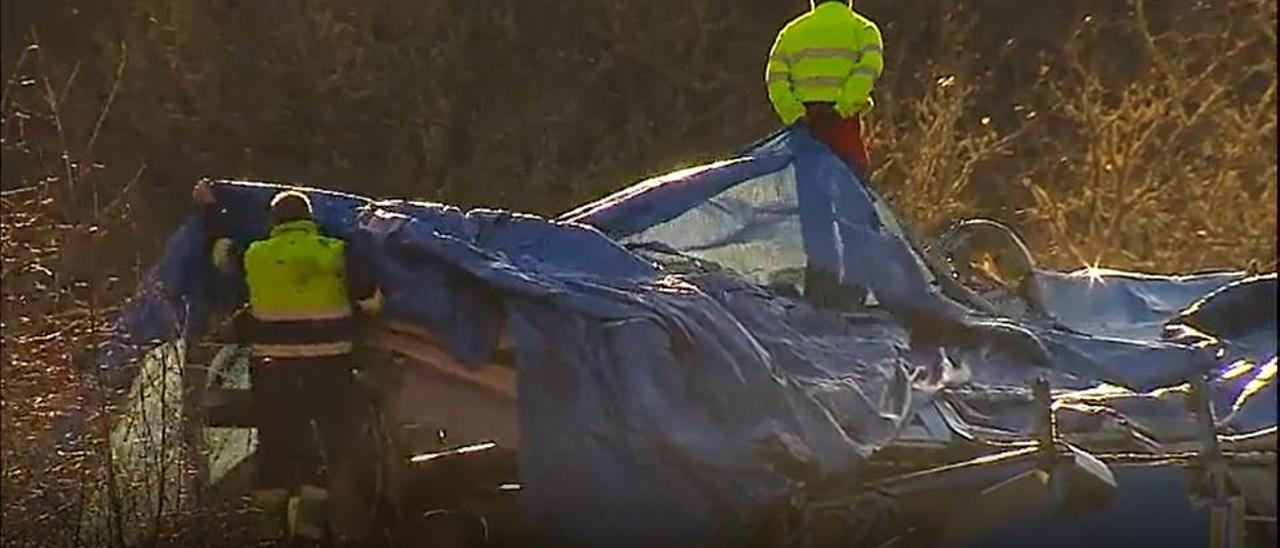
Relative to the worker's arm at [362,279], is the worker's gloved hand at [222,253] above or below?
above

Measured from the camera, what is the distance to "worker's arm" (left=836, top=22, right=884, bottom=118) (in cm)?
554

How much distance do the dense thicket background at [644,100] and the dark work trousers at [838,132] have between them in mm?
3282

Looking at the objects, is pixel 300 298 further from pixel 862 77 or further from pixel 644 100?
pixel 644 100

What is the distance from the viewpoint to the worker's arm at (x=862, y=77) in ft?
18.2

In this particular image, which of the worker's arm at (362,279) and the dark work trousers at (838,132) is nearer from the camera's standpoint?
the worker's arm at (362,279)

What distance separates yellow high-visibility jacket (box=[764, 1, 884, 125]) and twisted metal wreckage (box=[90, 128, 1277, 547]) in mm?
596

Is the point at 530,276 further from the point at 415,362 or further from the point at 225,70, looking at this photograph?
the point at 225,70

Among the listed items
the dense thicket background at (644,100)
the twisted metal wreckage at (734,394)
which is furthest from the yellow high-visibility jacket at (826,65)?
the dense thicket background at (644,100)

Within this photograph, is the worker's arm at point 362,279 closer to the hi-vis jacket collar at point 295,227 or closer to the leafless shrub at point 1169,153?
the hi-vis jacket collar at point 295,227

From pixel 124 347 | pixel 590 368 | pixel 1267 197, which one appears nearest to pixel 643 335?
pixel 590 368

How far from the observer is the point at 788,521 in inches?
163

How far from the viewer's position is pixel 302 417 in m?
4.24

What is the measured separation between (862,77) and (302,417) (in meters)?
2.08

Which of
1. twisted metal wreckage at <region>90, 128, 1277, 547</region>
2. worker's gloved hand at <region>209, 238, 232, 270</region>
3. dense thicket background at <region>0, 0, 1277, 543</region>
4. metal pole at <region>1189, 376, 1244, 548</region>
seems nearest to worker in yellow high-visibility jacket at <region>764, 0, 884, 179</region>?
twisted metal wreckage at <region>90, 128, 1277, 547</region>
